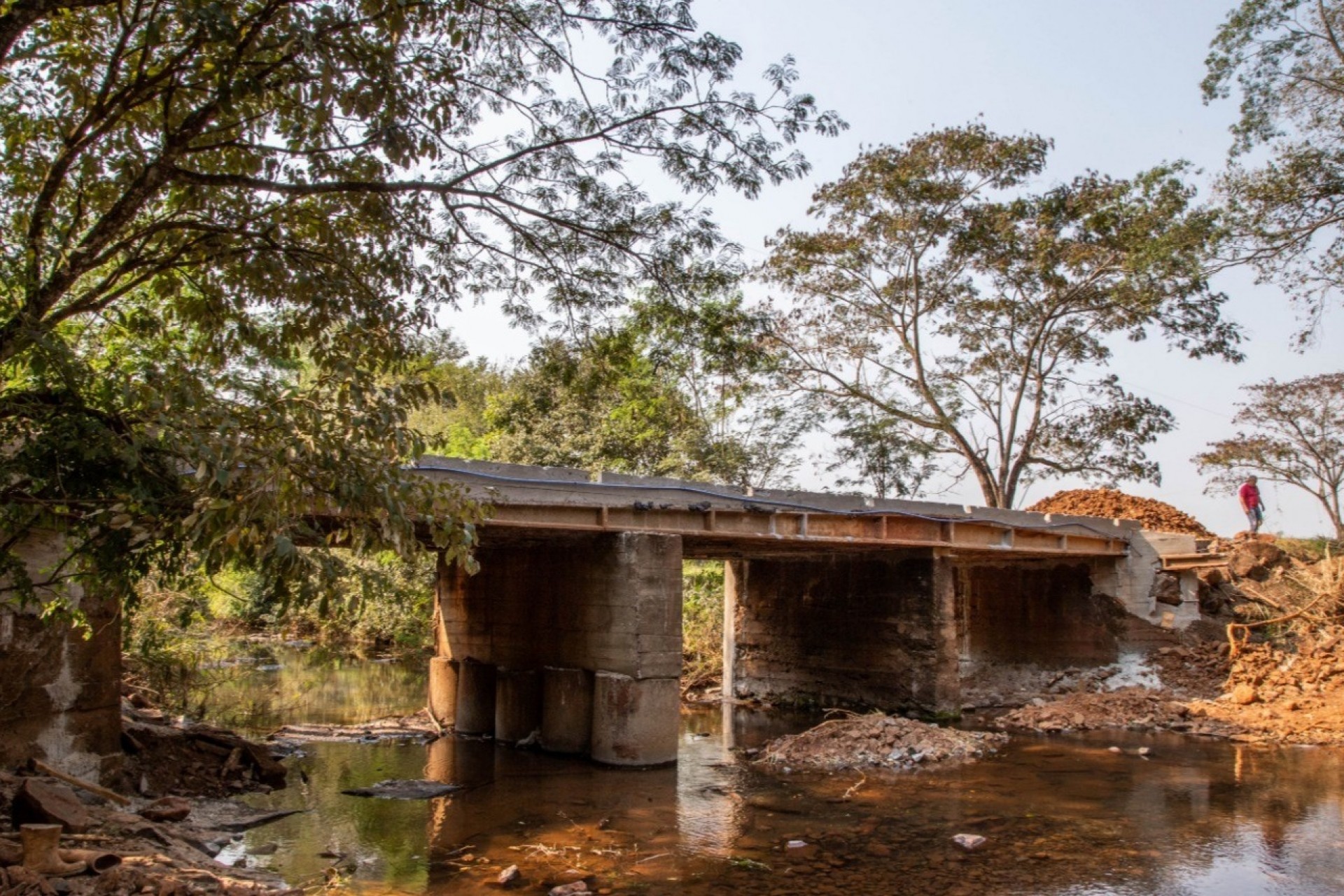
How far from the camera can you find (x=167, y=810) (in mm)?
8914

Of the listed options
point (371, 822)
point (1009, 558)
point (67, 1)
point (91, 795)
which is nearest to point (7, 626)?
point (91, 795)

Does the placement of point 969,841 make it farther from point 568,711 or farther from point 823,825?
point 568,711

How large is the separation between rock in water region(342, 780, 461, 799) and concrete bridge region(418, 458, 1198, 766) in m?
2.26

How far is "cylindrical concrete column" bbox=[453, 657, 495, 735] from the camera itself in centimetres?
1620

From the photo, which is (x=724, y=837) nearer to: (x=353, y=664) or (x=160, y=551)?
(x=160, y=551)

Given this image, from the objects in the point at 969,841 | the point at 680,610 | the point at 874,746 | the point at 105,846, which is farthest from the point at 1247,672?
the point at 105,846

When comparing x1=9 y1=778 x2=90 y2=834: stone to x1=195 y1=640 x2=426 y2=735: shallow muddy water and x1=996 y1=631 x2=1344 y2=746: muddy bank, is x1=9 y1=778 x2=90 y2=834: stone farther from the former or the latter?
x1=996 y1=631 x2=1344 y2=746: muddy bank

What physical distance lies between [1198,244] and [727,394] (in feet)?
37.3

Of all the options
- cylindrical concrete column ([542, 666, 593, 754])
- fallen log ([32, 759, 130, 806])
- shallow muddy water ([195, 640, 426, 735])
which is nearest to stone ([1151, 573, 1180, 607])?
cylindrical concrete column ([542, 666, 593, 754])

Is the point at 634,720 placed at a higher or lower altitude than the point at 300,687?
higher

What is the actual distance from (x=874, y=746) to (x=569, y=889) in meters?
7.47

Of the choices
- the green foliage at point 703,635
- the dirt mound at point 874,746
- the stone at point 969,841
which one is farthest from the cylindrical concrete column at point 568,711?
the green foliage at point 703,635

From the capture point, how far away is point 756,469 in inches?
1106

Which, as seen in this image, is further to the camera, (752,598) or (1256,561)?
(752,598)
